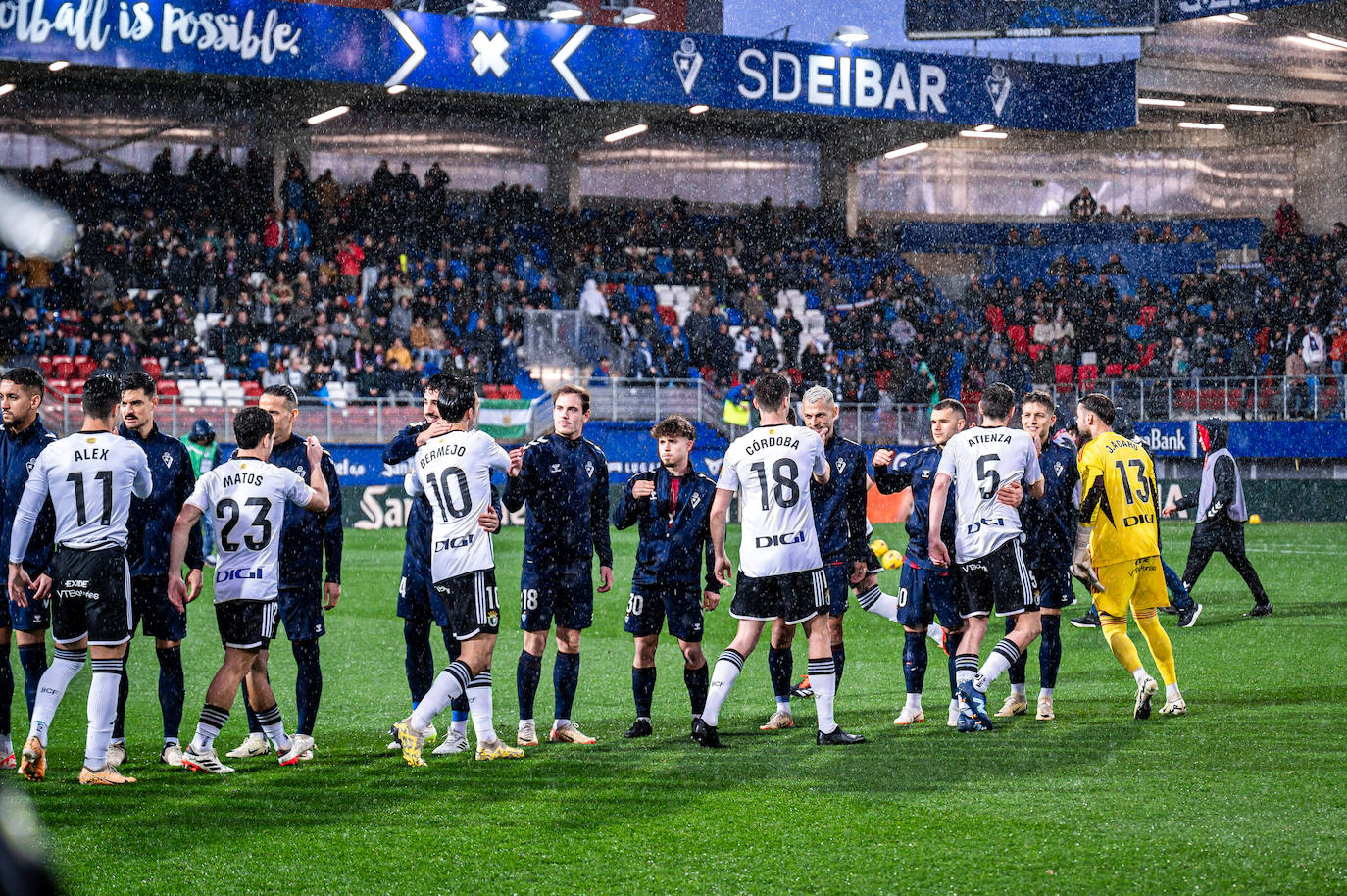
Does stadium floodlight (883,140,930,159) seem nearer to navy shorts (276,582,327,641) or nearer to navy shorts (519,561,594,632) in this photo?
navy shorts (519,561,594,632)

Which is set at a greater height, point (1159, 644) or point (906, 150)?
point (906, 150)

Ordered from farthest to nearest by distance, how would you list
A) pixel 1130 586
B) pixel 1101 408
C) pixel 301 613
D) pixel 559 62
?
pixel 559 62 → pixel 1101 408 → pixel 1130 586 → pixel 301 613

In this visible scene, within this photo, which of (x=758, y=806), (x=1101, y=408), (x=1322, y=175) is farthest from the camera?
(x=1322, y=175)

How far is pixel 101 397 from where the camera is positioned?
6.77 m

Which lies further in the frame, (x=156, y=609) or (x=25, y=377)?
(x=156, y=609)

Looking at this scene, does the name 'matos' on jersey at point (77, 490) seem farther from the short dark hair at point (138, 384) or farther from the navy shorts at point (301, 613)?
the navy shorts at point (301, 613)

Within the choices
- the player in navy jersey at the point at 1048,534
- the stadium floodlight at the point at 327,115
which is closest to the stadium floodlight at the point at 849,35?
the stadium floodlight at the point at 327,115

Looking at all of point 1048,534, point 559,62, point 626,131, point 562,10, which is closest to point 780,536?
point 1048,534

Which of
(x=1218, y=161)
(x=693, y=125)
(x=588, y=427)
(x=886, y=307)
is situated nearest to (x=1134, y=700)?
(x=588, y=427)

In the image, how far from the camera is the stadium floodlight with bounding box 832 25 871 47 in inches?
1304

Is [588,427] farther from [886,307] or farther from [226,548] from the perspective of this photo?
[226,548]

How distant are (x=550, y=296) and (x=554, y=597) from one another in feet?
75.1

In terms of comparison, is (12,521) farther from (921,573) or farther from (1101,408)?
(1101,408)

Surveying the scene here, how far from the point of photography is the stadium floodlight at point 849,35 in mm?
33125
